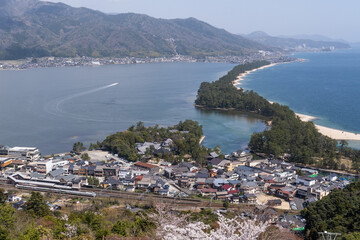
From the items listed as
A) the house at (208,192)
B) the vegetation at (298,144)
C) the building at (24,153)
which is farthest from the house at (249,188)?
the building at (24,153)

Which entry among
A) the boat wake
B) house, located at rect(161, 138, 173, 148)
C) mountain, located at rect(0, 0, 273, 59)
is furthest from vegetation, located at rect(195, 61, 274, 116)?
mountain, located at rect(0, 0, 273, 59)

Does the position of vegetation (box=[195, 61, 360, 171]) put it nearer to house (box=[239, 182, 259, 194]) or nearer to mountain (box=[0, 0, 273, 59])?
house (box=[239, 182, 259, 194])

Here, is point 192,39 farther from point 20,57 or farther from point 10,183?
point 10,183

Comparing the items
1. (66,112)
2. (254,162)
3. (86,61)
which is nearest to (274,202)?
(254,162)

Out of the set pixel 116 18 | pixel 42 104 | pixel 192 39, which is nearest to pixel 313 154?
pixel 42 104

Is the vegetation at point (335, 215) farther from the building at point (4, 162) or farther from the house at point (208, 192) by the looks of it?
the building at point (4, 162)
